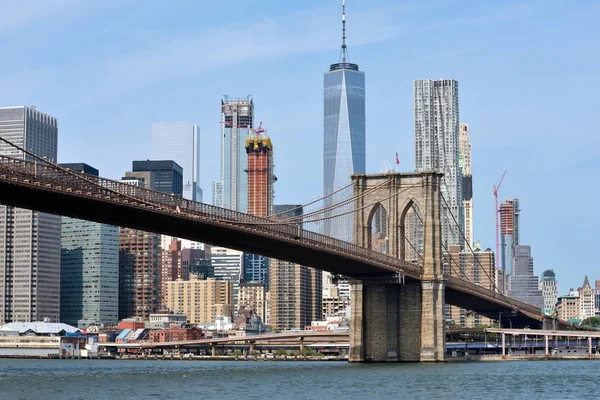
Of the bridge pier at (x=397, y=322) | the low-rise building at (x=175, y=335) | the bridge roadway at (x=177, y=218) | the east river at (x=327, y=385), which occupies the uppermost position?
the bridge roadway at (x=177, y=218)

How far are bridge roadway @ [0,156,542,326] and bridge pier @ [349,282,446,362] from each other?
4.53 feet

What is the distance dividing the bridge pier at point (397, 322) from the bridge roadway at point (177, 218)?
4.53 feet

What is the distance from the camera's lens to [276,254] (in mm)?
75938

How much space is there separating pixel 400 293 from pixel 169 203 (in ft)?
76.3

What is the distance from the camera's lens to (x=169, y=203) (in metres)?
64.0

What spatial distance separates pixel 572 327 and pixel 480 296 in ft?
186

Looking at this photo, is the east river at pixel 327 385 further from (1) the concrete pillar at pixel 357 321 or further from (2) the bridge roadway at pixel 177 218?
(2) the bridge roadway at pixel 177 218

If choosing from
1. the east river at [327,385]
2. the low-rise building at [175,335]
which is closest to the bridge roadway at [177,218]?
the east river at [327,385]

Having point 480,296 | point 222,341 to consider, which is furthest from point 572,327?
point 480,296

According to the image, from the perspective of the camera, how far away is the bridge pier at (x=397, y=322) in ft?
265

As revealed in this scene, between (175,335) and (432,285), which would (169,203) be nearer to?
(432,285)

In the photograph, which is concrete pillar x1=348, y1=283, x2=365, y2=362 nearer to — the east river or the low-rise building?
the east river

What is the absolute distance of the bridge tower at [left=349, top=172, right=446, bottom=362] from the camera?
81.0 m

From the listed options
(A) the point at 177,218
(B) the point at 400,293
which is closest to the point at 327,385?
(A) the point at 177,218
